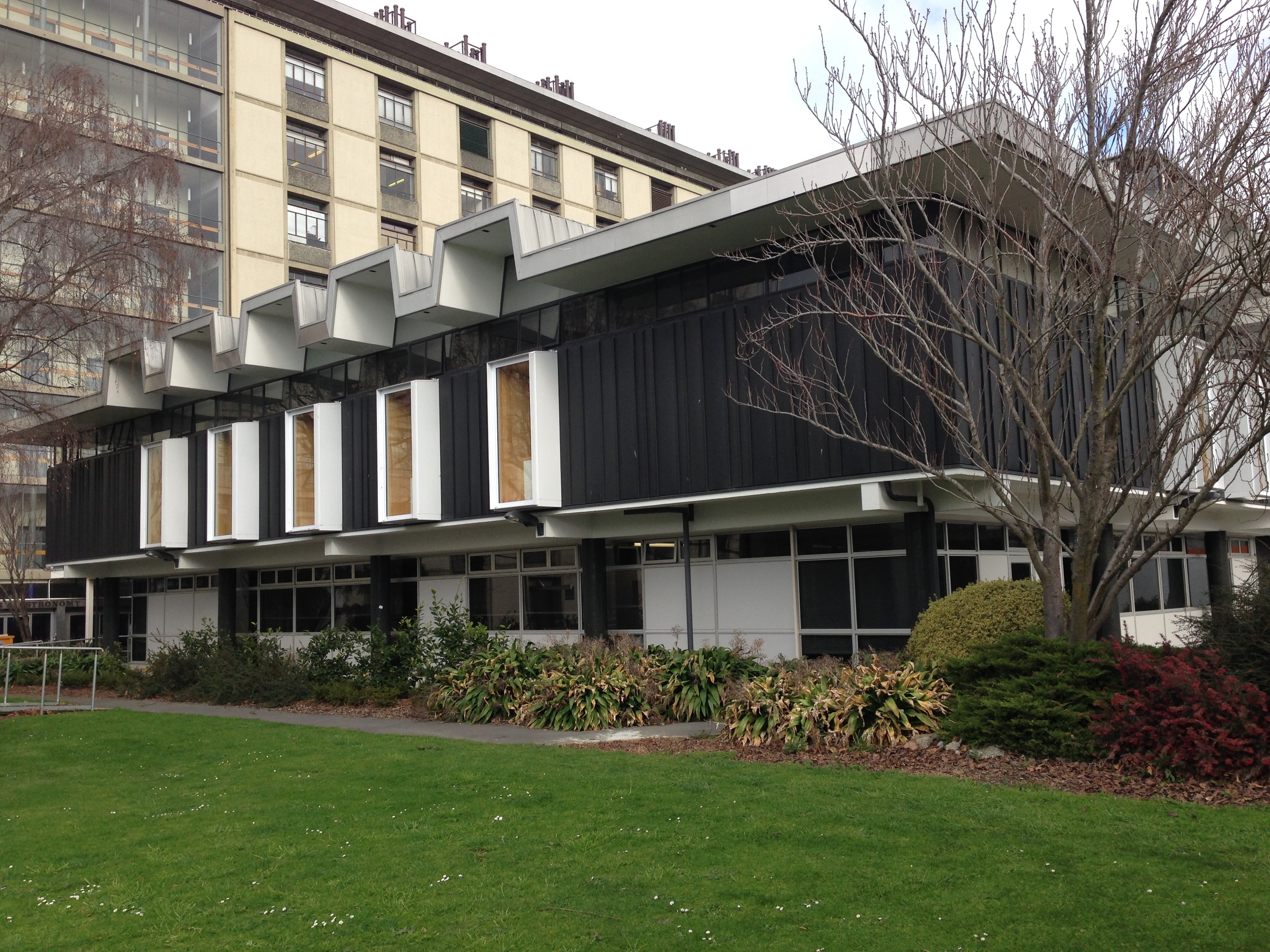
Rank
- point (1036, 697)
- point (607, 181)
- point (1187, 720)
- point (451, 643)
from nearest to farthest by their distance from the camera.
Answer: point (1187, 720), point (1036, 697), point (451, 643), point (607, 181)

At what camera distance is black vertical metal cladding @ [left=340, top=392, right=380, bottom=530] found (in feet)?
81.1

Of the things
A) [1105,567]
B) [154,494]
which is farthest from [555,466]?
[154,494]

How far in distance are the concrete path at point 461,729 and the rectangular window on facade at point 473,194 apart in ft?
111

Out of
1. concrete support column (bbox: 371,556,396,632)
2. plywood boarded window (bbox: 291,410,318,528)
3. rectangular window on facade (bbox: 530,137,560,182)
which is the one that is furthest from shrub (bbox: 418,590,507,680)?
rectangular window on facade (bbox: 530,137,560,182)

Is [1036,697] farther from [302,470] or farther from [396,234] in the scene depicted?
[396,234]

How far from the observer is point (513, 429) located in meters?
21.0

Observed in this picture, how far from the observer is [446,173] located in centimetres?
5059

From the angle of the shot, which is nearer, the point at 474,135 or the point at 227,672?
the point at 227,672

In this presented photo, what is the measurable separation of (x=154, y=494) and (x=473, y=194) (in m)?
25.4

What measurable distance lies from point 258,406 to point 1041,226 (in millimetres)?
22373

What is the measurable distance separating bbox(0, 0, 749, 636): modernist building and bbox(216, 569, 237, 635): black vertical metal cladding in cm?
1146

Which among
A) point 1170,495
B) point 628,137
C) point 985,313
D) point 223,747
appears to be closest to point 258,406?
point 223,747

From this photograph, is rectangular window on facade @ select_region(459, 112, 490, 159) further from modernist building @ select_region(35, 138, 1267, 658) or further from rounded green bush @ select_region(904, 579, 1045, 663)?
rounded green bush @ select_region(904, 579, 1045, 663)

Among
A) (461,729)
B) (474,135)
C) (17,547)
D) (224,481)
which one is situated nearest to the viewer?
(461,729)
